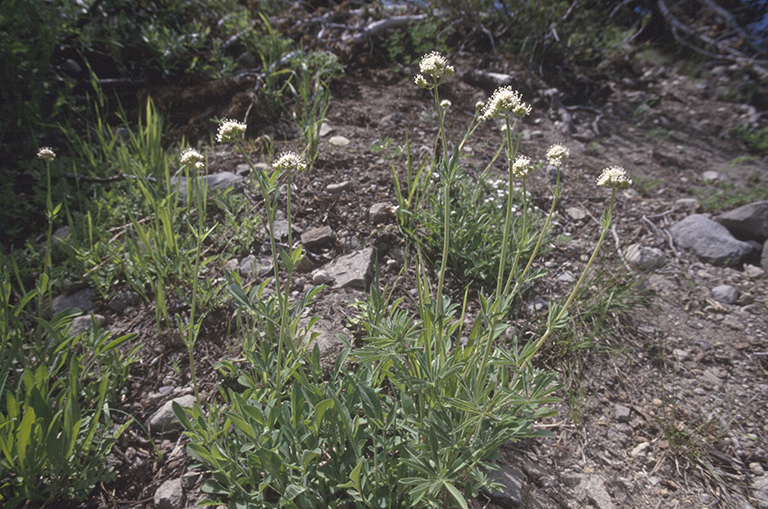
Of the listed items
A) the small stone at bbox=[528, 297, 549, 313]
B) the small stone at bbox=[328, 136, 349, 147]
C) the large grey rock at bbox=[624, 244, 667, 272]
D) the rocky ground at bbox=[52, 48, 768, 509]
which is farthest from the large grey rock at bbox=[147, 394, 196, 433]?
the large grey rock at bbox=[624, 244, 667, 272]

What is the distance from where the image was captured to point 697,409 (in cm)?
207

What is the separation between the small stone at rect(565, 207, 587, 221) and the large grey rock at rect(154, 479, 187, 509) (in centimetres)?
303

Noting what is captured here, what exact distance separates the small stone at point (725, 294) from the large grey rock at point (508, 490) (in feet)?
6.83

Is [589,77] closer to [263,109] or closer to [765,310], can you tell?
[765,310]

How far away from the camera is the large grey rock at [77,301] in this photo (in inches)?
88.1

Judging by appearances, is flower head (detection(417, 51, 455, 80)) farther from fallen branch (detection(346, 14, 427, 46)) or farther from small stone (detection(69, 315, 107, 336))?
fallen branch (detection(346, 14, 427, 46))

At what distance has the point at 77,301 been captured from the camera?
227 centimetres

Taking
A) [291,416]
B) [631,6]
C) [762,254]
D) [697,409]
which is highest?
[631,6]

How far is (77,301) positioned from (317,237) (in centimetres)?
136

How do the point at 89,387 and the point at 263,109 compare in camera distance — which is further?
the point at 263,109

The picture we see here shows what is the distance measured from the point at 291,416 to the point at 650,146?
457 cm

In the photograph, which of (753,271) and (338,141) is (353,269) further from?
(753,271)

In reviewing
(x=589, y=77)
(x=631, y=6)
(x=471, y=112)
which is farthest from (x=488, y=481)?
(x=631, y=6)

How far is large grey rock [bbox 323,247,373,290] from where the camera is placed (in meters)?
2.34
